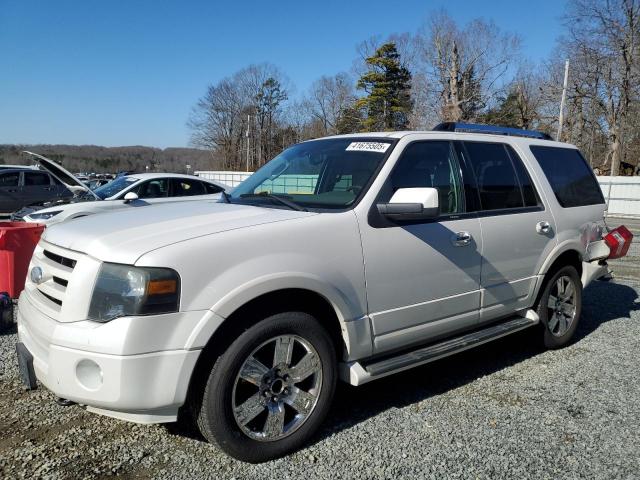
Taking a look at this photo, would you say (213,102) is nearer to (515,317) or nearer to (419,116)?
(419,116)

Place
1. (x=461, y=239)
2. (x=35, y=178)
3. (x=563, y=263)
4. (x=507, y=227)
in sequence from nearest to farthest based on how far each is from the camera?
(x=461, y=239) → (x=507, y=227) → (x=563, y=263) → (x=35, y=178)

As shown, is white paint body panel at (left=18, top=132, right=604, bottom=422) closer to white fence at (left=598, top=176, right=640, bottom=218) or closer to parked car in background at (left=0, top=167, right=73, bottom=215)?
parked car in background at (left=0, top=167, right=73, bottom=215)

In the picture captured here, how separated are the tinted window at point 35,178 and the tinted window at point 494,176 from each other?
16238 millimetres

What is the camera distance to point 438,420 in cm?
351

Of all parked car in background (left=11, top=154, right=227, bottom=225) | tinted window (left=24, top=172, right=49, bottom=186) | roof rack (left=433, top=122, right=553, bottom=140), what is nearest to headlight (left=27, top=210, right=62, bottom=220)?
parked car in background (left=11, top=154, right=227, bottom=225)

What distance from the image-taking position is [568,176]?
5133mm

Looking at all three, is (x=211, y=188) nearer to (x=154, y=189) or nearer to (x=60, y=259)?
(x=154, y=189)

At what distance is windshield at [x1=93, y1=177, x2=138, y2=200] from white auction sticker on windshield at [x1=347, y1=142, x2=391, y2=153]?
22.1 feet

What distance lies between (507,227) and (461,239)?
0.67m

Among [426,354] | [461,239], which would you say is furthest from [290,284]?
[461,239]

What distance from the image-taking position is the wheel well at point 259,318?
276 centimetres

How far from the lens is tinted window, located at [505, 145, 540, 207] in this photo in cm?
456

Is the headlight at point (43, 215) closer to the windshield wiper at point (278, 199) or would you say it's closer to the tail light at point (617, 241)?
the windshield wiper at point (278, 199)

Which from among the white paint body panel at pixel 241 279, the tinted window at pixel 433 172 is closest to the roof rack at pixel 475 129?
the white paint body panel at pixel 241 279
